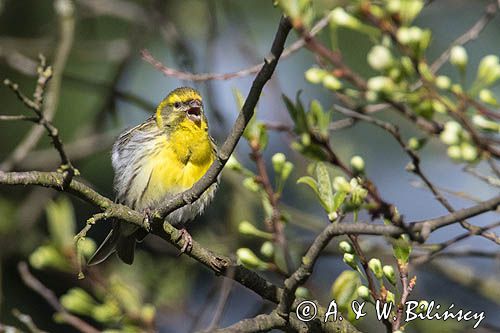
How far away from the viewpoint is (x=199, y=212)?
4898 mm

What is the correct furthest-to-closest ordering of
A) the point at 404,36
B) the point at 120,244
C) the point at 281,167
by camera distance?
the point at 120,244 < the point at 281,167 < the point at 404,36

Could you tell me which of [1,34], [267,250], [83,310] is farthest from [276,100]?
[1,34]

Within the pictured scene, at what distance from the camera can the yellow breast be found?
448 centimetres

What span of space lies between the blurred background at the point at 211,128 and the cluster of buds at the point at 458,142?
2489 millimetres

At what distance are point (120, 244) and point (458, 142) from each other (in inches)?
128

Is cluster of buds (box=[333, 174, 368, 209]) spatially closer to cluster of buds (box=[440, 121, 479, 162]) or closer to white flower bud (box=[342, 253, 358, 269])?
cluster of buds (box=[440, 121, 479, 162])

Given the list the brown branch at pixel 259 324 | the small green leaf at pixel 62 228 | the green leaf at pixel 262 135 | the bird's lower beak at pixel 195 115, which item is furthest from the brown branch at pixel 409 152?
the bird's lower beak at pixel 195 115

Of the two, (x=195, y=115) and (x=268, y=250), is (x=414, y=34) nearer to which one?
(x=268, y=250)

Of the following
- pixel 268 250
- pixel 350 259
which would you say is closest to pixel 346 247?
pixel 350 259

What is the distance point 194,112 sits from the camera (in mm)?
4742

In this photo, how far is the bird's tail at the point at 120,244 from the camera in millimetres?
4602

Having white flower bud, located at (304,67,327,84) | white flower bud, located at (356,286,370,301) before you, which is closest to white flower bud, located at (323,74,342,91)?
white flower bud, located at (304,67,327,84)

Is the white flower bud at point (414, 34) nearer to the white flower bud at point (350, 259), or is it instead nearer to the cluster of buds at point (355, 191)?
the cluster of buds at point (355, 191)

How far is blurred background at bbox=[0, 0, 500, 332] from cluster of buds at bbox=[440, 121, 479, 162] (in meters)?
2.49
